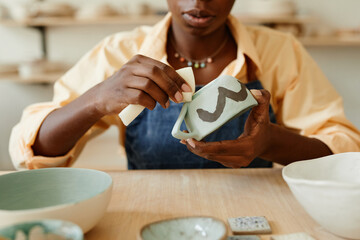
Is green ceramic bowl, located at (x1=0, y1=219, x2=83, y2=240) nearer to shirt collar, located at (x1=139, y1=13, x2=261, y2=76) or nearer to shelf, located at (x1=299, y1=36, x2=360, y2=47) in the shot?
shirt collar, located at (x1=139, y1=13, x2=261, y2=76)

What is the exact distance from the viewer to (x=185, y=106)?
2.64 feet

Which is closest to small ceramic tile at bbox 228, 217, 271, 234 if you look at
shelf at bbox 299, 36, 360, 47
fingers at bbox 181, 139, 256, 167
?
fingers at bbox 181, 139, 256, 167

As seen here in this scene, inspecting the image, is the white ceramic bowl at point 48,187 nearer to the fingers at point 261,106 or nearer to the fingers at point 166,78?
the fingers at point 166,78

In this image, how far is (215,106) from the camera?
30.2 inches

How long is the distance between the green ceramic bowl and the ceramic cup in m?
0.31

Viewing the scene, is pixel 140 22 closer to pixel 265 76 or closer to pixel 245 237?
pixel 265 76

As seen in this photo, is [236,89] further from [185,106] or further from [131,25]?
[131,25]

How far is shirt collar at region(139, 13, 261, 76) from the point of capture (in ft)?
4.17

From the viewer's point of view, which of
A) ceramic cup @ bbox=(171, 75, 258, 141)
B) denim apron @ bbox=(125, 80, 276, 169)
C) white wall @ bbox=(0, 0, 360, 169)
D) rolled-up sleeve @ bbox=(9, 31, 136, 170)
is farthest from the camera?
white wall @ bbox=(0, 0, 360, 169)

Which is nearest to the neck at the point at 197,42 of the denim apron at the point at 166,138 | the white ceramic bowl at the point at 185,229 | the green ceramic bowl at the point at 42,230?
the denim apron at the point at 166,138

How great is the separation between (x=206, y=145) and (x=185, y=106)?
100 mm

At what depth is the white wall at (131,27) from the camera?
2.89 metres

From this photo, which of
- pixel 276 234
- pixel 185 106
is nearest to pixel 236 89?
pixel 185 106

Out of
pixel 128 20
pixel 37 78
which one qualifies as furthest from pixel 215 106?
pixel 37 78
